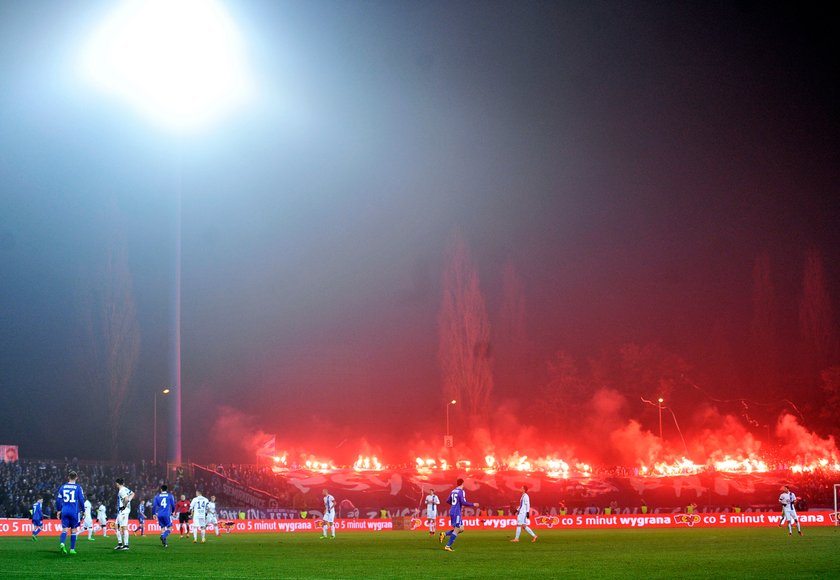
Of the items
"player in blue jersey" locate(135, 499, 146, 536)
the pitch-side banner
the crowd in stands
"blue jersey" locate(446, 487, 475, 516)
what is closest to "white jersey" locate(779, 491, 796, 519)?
the pitch-side banner

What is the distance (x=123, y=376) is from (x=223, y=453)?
14.6m

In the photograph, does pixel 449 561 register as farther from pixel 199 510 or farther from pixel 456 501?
pixel 199 510

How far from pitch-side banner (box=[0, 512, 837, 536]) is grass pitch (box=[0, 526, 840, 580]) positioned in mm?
18379

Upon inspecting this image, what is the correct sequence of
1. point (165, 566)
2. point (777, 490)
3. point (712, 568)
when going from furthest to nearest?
point (777, 490) < point (165, 566) < point (712, 568)

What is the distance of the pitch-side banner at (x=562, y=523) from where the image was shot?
169 feet

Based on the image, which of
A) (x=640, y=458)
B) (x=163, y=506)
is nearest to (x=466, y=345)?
(x=640, y=458)

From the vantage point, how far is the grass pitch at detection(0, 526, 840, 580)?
65.2ft

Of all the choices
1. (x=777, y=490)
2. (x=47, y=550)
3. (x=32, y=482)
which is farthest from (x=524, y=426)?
(x=47, y=550)

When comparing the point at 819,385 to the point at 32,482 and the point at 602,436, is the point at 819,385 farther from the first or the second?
the point at 32,482

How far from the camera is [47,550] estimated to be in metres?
29.6

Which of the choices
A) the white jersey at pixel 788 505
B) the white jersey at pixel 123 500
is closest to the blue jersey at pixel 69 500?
the white jersey at pixel 123 500

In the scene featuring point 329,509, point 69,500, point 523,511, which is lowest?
point 329,509

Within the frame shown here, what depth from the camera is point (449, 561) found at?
940 inches

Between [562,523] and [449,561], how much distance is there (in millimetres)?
32210
